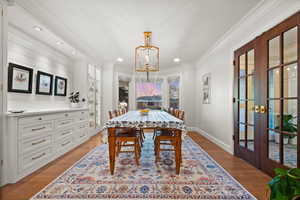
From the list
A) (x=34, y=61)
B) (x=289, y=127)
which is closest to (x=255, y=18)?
(x=289, y=127)

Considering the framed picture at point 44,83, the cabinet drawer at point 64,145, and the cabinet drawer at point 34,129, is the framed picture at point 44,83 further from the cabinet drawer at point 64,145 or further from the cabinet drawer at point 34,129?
the cabinet drawer at point 64,145

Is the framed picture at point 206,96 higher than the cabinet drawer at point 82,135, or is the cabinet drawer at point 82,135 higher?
the framed picture at point 206,96

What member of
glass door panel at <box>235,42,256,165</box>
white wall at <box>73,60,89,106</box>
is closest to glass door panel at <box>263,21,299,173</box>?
glass door panel at <box>235,42,256,165</box>

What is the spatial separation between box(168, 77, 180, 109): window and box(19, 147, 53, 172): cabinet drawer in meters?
4.79

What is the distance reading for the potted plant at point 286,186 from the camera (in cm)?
101

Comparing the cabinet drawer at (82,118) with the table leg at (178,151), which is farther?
the cabinet drawer at (82,118)

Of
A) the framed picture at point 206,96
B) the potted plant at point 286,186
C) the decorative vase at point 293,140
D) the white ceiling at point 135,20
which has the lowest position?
the potted plant at point 286,186

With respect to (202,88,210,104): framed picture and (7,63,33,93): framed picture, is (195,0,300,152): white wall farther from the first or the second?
(7,63,33,93): framed picture

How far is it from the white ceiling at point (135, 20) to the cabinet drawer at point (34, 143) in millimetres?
1875

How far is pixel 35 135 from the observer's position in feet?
7.95

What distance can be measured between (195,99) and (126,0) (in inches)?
170

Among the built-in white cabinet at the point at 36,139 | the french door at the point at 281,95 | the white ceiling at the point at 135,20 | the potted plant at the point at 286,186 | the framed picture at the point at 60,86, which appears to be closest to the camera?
the potted plant at the point at 286,186

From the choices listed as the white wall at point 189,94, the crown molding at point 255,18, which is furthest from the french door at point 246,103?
the white wall at point 189,94

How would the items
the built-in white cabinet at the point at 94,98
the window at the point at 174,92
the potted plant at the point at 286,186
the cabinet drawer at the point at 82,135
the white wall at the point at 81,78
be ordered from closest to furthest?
1. the potted plant at the point at 286,186
2. the cabinet drawer at the point at 82,135
3. the white wall at the point at 81,78
4. the built-in white cabinet at the point at 94,98
5. the window at the point at 174,92
